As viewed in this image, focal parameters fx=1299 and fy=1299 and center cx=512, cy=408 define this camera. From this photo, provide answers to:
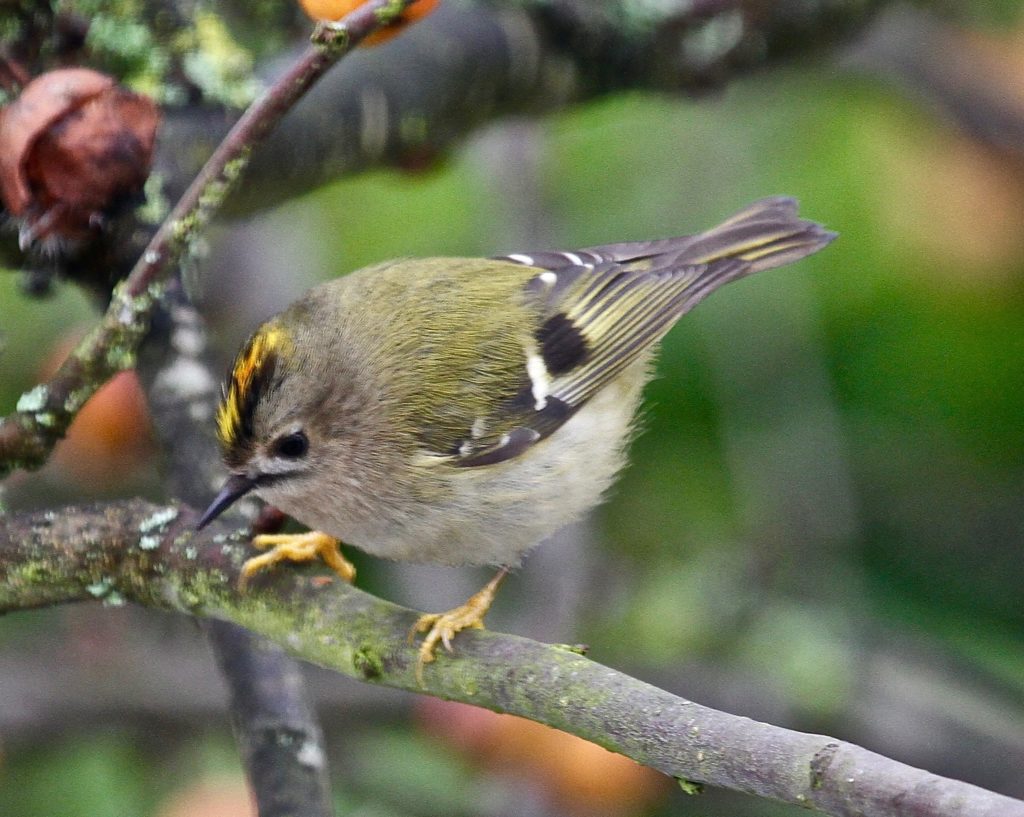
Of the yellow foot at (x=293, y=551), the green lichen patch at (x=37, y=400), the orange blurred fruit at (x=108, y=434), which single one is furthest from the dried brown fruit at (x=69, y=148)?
the orange blurred fruit at (x=108, y=434)

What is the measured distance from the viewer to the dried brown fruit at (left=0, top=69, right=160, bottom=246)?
59.4 inches

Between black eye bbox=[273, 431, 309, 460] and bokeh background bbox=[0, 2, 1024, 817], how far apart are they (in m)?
0.49

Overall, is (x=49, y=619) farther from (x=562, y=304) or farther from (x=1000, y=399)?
(x=1000, y=399)

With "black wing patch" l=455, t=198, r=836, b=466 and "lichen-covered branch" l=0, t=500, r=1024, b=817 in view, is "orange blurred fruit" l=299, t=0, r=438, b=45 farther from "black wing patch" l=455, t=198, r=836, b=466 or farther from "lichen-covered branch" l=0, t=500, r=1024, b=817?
"black wing patch" l=455, t=198, r=836, b=466

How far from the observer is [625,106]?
3.39 meters

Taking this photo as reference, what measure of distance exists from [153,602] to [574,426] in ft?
2.69

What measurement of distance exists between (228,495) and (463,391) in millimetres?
510

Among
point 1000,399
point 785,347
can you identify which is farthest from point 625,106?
point 1000,399

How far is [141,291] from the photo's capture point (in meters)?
1.33

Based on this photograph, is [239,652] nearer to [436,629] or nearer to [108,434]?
[436,629]

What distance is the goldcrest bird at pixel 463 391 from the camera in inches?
73.2

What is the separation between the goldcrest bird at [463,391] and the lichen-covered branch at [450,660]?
204mm

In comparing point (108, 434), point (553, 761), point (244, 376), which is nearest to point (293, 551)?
point (244, 376)

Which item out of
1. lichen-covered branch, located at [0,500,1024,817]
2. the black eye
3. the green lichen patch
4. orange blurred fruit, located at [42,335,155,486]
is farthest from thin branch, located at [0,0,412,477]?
orange blurred fruit, located at [42,335,155,486]
